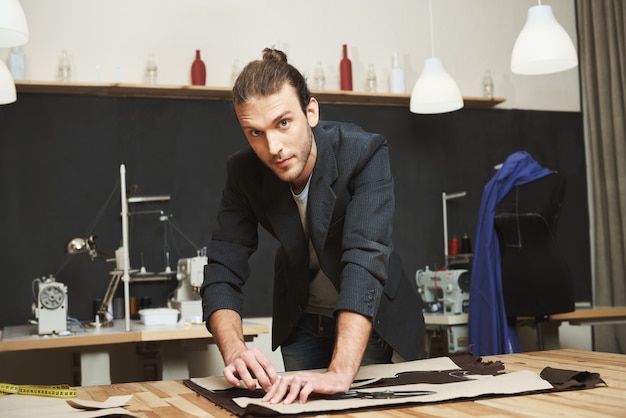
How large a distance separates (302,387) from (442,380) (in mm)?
303

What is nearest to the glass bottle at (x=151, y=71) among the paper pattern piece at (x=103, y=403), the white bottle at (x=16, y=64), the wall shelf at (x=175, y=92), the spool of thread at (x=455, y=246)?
the wall shelf at (x=175, y=92)

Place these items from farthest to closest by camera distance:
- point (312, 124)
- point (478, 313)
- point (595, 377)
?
point (478, 313)
point (312, 124)
point (595, 377)

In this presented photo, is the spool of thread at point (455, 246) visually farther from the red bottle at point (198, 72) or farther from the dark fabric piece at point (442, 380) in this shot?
the dark fabric piece at point (442, 380)

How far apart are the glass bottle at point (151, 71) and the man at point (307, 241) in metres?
2.76

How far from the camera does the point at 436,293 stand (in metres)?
4.59

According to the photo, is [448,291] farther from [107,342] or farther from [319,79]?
[107,342]

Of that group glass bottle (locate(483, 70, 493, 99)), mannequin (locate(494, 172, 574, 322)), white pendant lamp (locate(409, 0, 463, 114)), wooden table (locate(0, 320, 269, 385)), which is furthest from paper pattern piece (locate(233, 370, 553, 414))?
glass bottle (locate(483, 70, 493, 99))

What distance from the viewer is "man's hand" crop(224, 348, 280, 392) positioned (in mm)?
1425

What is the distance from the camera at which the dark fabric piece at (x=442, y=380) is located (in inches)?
50.8

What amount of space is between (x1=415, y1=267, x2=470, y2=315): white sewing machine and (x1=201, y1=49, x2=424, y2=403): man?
225cm

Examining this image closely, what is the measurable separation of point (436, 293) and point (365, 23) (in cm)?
185

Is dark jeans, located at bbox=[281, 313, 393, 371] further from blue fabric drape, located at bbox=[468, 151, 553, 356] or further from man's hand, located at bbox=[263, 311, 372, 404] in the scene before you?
blue fabric drape, located at bbox=[468, 151, 553, 356]

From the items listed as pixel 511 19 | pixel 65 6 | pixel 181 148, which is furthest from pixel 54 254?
pixel 511 19

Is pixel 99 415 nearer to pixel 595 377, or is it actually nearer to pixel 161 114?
pixel 595 377
